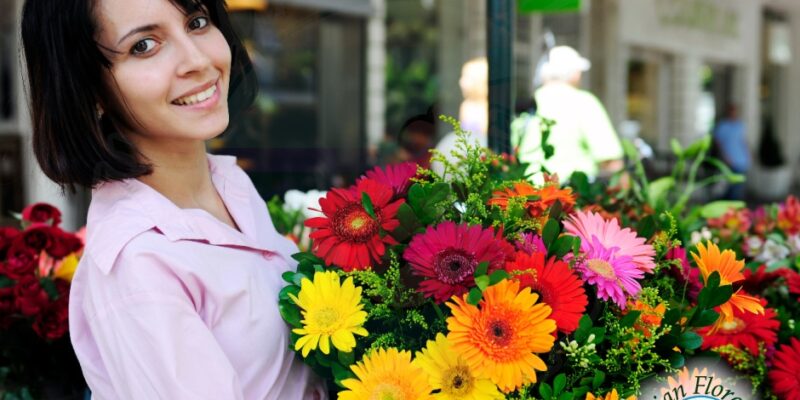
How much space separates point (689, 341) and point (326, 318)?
18.3 inches

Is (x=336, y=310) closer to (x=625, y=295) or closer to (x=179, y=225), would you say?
(x=179, y=225)

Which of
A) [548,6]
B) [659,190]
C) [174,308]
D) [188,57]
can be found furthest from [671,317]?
[548,6]

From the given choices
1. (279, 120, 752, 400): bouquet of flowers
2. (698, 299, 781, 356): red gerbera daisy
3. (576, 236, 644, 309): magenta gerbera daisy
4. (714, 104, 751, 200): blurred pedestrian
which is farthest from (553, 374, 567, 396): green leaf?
(714, 104, 751, 200): blurred pedestrian

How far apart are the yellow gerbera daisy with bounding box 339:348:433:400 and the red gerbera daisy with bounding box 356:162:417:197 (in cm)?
25

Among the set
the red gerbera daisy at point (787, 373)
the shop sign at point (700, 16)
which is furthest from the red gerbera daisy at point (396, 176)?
the shop sign at point (700, 16)

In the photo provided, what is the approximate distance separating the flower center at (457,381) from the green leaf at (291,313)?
0.23 metres

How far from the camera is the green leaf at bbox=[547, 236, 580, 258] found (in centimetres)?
107

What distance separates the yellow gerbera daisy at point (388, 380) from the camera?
1013 millimetres

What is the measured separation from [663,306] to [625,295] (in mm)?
69

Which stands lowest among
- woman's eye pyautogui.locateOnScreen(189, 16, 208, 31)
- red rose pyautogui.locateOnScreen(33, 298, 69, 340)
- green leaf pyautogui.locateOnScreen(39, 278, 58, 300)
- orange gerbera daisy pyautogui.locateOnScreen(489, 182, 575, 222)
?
Result: red rose pyautogui.locateOnScreen(33, 298, 69, 340)

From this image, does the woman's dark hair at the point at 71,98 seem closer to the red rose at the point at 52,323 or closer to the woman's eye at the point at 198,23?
the woman's eye at the point at 198,23

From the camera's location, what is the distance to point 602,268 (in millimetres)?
1066

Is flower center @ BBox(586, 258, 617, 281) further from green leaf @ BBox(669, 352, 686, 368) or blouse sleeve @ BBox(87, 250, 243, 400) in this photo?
blouse sleeve @ BBox(87, 250, 243, 400)

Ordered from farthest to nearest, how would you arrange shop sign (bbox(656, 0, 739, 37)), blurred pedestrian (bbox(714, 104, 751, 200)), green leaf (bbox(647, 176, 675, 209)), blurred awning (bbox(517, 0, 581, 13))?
shop sign (bbox(656, 0, 739, 37))
blurred pedestrian (bbox(714, 104, 751, 200))
blurred awning (bbox(517, 0, 581, 13))
green leaf (bbox(647, 176, 675, 209))
